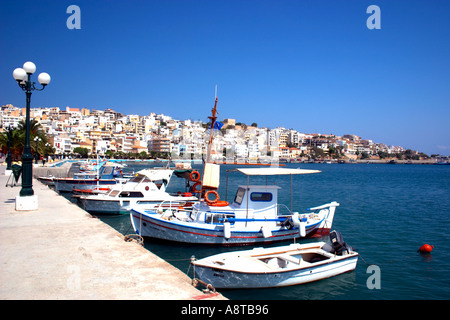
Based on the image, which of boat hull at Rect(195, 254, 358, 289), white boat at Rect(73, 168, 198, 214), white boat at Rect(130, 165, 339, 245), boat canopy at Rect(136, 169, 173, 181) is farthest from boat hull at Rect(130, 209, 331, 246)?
boat canopy at Rect(136, 169, 173, 181)

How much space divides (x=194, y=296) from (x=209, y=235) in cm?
810

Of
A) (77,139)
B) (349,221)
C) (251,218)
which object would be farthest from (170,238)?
(77,139)

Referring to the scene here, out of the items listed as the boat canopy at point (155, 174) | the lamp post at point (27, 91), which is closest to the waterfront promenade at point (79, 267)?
the lamp post at point (27, 91)

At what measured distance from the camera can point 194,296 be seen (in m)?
5.85

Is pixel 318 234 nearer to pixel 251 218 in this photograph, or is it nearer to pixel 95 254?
pixel 251 218

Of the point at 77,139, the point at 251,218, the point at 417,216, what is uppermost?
Result: the point at 77,139

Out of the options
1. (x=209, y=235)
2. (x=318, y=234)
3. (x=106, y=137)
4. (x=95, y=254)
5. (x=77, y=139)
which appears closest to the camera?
(x=95, y=254)

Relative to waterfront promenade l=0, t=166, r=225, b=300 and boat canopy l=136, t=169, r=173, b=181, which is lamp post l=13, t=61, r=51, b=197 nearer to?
waterfront promenade l=0, t=166, r=225, b=300

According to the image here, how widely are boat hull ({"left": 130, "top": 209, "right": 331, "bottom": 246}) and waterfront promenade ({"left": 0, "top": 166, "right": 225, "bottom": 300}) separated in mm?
3207

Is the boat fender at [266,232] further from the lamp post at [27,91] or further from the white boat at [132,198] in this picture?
the lamp post at [27,91]
